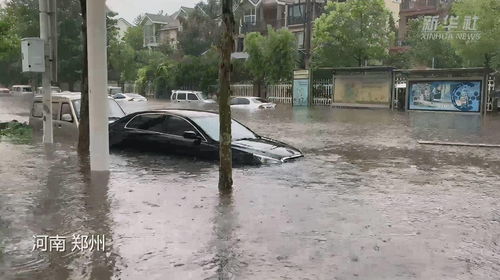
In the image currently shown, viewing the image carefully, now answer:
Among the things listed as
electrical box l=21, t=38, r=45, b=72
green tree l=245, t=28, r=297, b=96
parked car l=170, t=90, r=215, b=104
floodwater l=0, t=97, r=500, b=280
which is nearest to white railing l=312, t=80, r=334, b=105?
green tree l=245, t=28, r=297, b=96

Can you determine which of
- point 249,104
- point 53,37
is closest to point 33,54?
point 53,37

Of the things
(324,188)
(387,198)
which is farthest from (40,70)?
(387,198)

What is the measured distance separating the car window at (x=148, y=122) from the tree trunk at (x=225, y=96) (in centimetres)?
392

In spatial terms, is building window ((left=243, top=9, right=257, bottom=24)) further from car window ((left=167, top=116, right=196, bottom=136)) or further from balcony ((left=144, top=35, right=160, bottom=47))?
car window ((left=167, top=116, right=196, bottom=136))

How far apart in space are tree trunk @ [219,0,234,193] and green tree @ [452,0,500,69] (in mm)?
30605

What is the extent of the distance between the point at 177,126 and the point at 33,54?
3.96 meters

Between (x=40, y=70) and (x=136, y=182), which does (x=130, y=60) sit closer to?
(x=40, y=70)

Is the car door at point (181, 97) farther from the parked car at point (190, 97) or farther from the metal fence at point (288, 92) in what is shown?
the metal fence at point (288, 92)

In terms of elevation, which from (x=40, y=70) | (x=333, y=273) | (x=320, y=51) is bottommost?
(x=333, y=273)

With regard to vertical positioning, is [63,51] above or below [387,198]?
above

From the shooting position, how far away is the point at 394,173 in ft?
34.0

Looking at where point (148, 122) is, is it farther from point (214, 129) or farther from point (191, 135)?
point (214, 129)

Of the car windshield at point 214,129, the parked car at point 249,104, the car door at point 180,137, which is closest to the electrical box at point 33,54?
the car door at point 180,137

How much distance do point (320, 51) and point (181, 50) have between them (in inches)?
808
